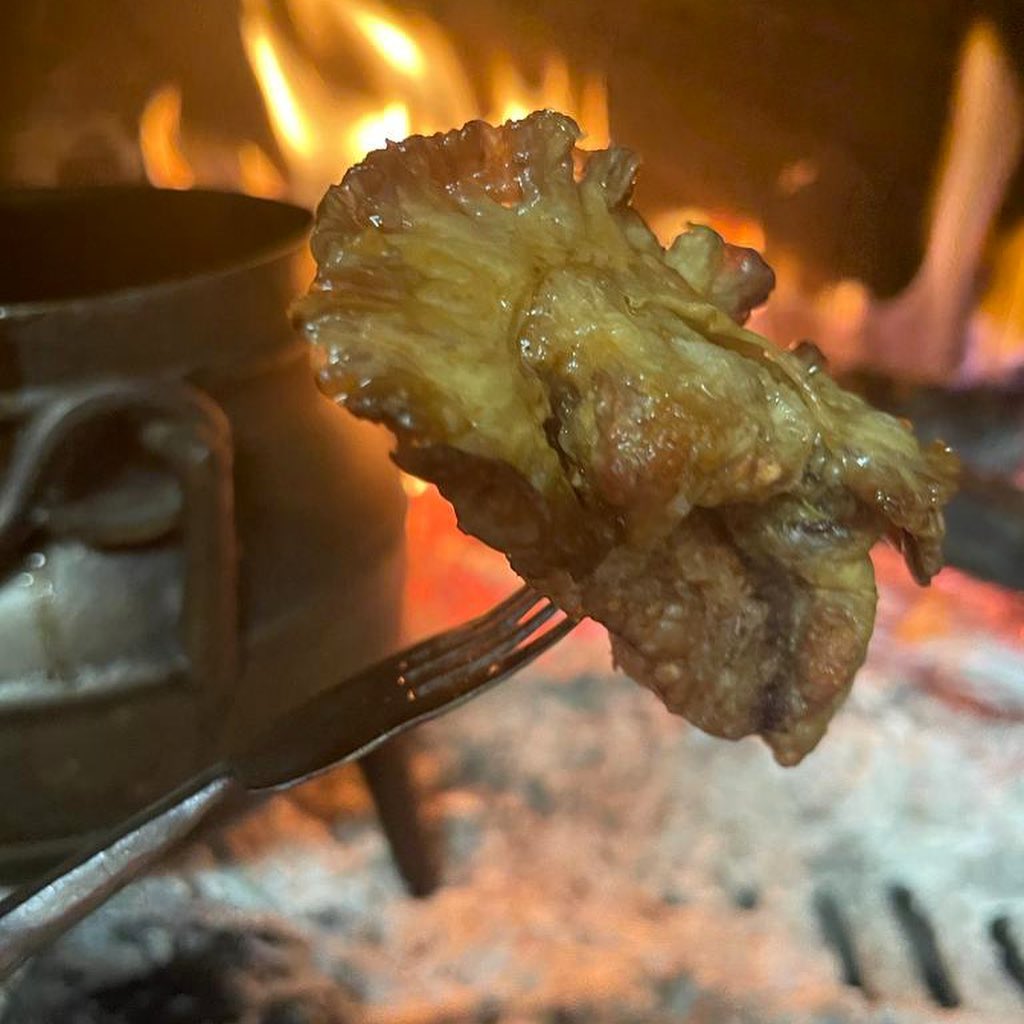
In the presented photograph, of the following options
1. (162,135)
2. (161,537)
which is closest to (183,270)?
(161,537)

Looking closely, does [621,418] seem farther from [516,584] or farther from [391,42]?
[391,42]

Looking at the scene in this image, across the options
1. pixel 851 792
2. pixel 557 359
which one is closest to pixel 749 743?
pixel 851 792

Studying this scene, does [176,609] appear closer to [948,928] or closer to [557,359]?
[557,359]

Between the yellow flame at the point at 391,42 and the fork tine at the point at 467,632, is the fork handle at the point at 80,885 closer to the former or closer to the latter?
the fork tine at the point at 467,632

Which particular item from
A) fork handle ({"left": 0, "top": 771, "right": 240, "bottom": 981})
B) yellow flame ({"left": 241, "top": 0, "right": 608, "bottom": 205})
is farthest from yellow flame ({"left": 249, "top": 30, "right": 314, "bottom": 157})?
fork handle ({"left": 0, "top": 771, "right": 240, "bottom": 981})

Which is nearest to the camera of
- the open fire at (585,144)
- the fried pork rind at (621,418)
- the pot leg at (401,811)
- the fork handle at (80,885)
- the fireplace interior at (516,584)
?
the fried pork rind at (621,418)

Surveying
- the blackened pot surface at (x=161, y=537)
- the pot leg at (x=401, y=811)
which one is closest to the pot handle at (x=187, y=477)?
the blackened pot surface at (x=161, y=537)

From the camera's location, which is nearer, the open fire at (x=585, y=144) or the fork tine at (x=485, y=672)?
the fork tine at (x=485, y=672)
